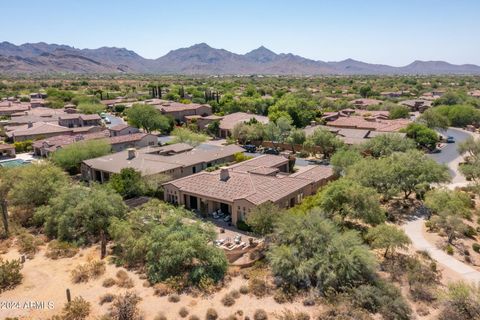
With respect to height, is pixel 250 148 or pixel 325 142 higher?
pixel 325 142

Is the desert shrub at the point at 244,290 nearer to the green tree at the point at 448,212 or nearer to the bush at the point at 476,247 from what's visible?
the green tree at the point at 448,212

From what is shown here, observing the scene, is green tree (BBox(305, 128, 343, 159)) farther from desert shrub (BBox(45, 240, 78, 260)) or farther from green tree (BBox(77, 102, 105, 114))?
green tree (BBox(77, 102, 105, 114))

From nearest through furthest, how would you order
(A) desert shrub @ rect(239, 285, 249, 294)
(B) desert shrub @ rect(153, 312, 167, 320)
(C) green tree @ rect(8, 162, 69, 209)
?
(B) desert shrub @ rect(153, 312, 167, 320) → (A) desert shrub @ rect(239, 285, 249, 294) → (C) green tree @ rect(8, 162, 69, 209)

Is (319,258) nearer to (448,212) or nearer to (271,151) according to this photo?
(448,212)

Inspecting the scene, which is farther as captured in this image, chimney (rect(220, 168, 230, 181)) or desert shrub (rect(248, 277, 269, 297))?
chimney (rect(220, 168, 230, 181))

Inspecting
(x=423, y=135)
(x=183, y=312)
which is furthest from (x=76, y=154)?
(x=423, y=135)

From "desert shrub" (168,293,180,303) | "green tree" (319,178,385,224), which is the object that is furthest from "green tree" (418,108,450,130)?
"desert shrub" (168,293,180,303)

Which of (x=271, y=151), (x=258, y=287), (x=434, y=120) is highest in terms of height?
(x=434, y=120)
